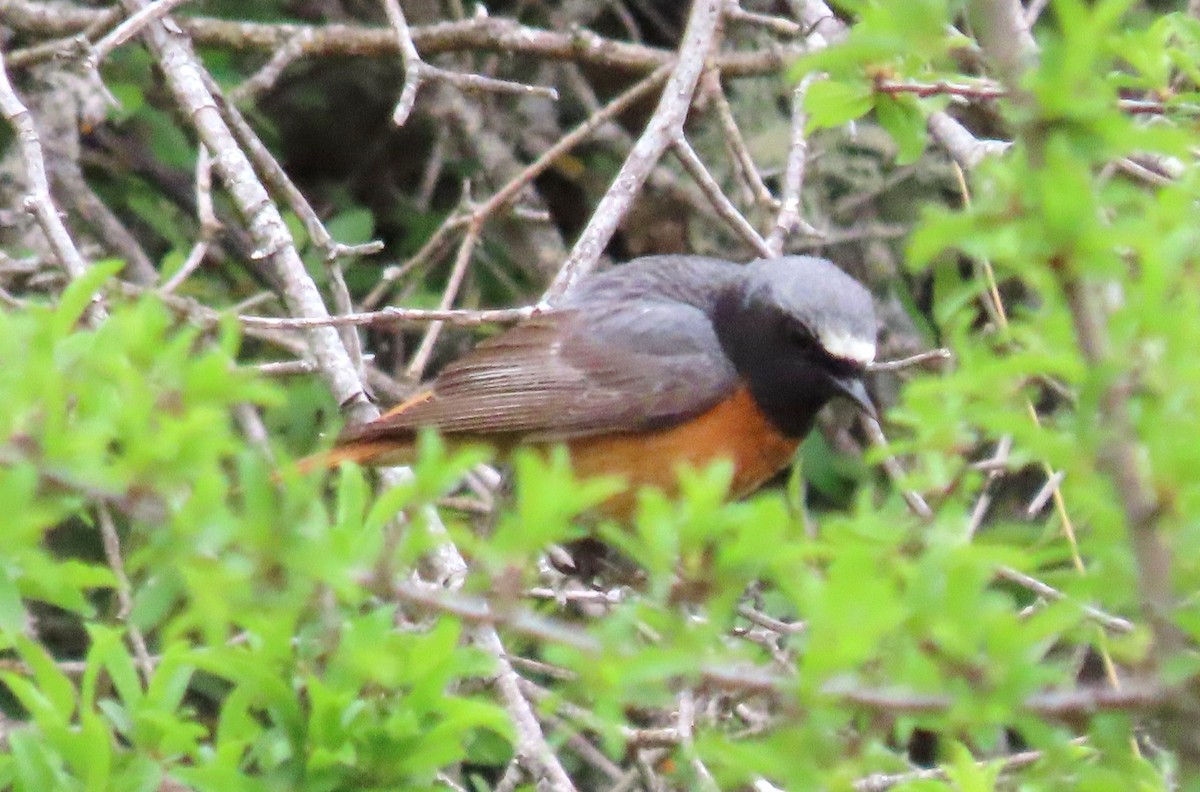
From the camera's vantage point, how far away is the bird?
443 cm

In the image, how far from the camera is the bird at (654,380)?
4430 mm

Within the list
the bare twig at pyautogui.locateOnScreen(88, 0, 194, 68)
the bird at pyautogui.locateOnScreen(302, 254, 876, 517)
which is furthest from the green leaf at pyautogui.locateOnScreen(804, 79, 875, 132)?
the bare twig at pyautogui.locateOnScreen(88, 0, 194, 68)

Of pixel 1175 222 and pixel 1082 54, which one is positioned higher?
pixel 1082 54

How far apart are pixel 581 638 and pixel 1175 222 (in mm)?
775

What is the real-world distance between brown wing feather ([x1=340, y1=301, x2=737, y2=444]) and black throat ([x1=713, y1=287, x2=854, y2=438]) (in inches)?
2.7

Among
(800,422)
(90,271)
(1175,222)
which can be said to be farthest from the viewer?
(800,422)

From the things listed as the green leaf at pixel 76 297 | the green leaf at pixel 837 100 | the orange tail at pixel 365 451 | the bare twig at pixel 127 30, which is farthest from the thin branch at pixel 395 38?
the green leaf at pixel 76 297

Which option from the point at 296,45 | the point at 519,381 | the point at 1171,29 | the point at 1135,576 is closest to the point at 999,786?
the point at 1135,576

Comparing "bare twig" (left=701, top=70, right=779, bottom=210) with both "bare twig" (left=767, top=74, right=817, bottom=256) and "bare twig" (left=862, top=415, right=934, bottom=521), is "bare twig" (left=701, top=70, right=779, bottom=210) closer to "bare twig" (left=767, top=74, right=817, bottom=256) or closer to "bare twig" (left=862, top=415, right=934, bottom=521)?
"bare twig" (left=767, top=74, right=817, bottom=256)

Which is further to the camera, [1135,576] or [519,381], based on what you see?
[519,381]

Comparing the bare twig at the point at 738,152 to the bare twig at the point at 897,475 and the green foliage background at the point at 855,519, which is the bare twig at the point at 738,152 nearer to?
the bare twig at the point at 897,475

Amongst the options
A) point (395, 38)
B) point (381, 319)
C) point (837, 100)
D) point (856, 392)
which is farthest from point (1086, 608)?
point (395, 38)

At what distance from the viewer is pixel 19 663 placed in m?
3.14

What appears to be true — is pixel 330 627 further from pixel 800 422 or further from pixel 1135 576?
pixel 800 422
